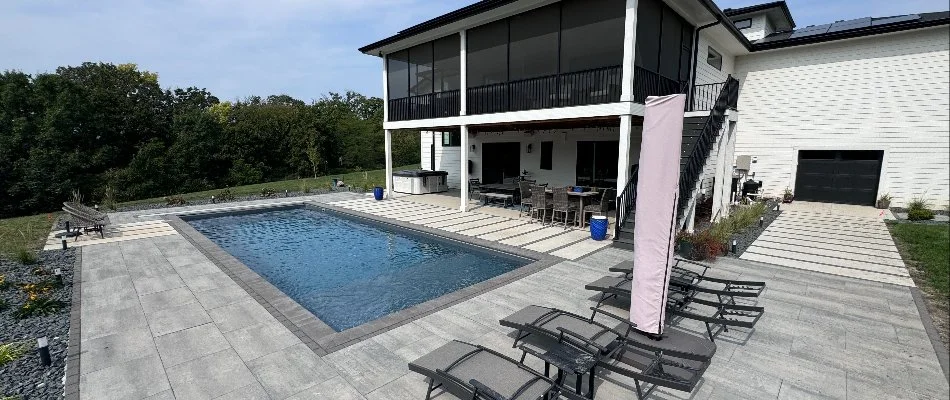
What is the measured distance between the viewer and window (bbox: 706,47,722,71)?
13.7m

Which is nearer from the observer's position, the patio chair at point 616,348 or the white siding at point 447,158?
the patio chair at point 616,348

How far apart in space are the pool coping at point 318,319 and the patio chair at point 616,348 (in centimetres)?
156

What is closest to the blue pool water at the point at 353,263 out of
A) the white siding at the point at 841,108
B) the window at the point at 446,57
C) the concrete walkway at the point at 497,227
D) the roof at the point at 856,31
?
the concrete walkway at the point at 497,227

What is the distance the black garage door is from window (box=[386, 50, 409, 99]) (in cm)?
1467

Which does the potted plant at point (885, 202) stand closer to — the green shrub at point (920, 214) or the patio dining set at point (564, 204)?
the green shrub at point (920, 214)

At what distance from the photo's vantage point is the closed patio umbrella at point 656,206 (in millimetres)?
3262

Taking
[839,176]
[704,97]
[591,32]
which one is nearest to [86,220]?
[591,32]

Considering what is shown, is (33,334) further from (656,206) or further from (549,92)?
(549,92)

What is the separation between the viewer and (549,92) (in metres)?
10.7

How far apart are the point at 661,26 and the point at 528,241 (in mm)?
6331

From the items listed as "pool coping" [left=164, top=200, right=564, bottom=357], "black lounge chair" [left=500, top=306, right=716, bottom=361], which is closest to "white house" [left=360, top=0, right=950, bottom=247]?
"pool coping" [left=164, top=200, right=564, bottom=357]

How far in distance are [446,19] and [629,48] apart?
5.56 metres

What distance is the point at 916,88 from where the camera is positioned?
38.5 ft

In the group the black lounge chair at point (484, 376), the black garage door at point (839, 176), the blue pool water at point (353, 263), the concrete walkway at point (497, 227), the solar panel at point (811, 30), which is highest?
the solar panel at point (811, 30)
